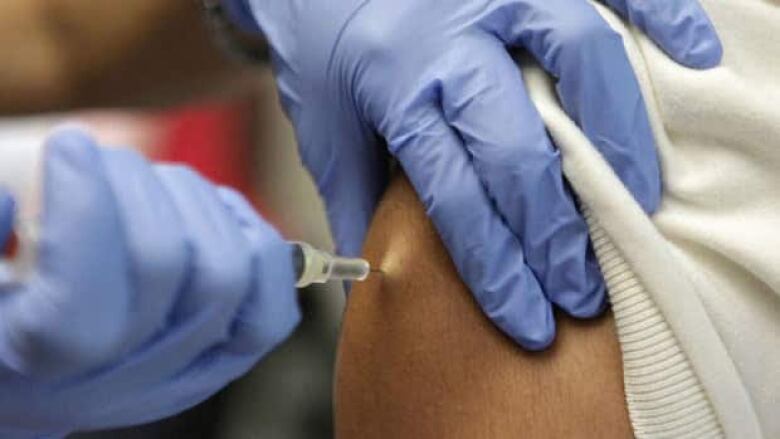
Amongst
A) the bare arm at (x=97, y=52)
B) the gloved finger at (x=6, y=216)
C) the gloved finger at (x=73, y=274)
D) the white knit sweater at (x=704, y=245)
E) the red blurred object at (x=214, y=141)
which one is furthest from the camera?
the red blurred object at (x=214, y=141)

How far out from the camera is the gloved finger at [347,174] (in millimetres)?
1013

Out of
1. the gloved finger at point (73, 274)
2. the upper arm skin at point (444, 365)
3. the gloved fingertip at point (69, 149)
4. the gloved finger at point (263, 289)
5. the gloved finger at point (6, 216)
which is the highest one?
the gloved fingertip at point (69, 149)

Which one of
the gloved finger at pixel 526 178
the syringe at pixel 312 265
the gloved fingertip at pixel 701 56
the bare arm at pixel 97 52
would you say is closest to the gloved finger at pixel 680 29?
the gloved fingertip at pixel 701 56

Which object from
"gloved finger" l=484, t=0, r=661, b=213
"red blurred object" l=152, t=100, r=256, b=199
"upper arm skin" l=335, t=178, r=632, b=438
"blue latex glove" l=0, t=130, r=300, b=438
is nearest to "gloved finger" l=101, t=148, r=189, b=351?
"blue latex glove" l=0, t=130, r=300, b=438

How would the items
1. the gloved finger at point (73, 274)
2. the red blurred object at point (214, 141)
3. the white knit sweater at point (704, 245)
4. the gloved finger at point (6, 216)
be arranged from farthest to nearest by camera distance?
the red blurred object at point (214, 141)
the white knit sweater at point (704, 245)
the gloved finger at point (6, 216)
the gloved finger at point (73, 274)

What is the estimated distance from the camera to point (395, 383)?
86cm

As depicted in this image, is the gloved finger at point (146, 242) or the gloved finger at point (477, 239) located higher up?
the gloved finger at point (146, 242)

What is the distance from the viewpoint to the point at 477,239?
2.86ft

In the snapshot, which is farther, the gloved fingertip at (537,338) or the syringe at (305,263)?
the gloved fingertip at (537,338)

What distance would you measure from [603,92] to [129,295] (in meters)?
0.44

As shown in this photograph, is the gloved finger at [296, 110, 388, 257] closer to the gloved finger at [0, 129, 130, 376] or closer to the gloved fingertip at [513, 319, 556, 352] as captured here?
the gloved fingertip at [513, 319, 556, 352]

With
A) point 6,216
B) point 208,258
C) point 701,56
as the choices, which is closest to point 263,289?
point 208,258

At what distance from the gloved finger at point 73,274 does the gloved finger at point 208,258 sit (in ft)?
0.15

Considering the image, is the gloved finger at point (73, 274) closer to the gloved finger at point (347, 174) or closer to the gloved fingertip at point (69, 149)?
the gloved fingertip at point (69, 149)
